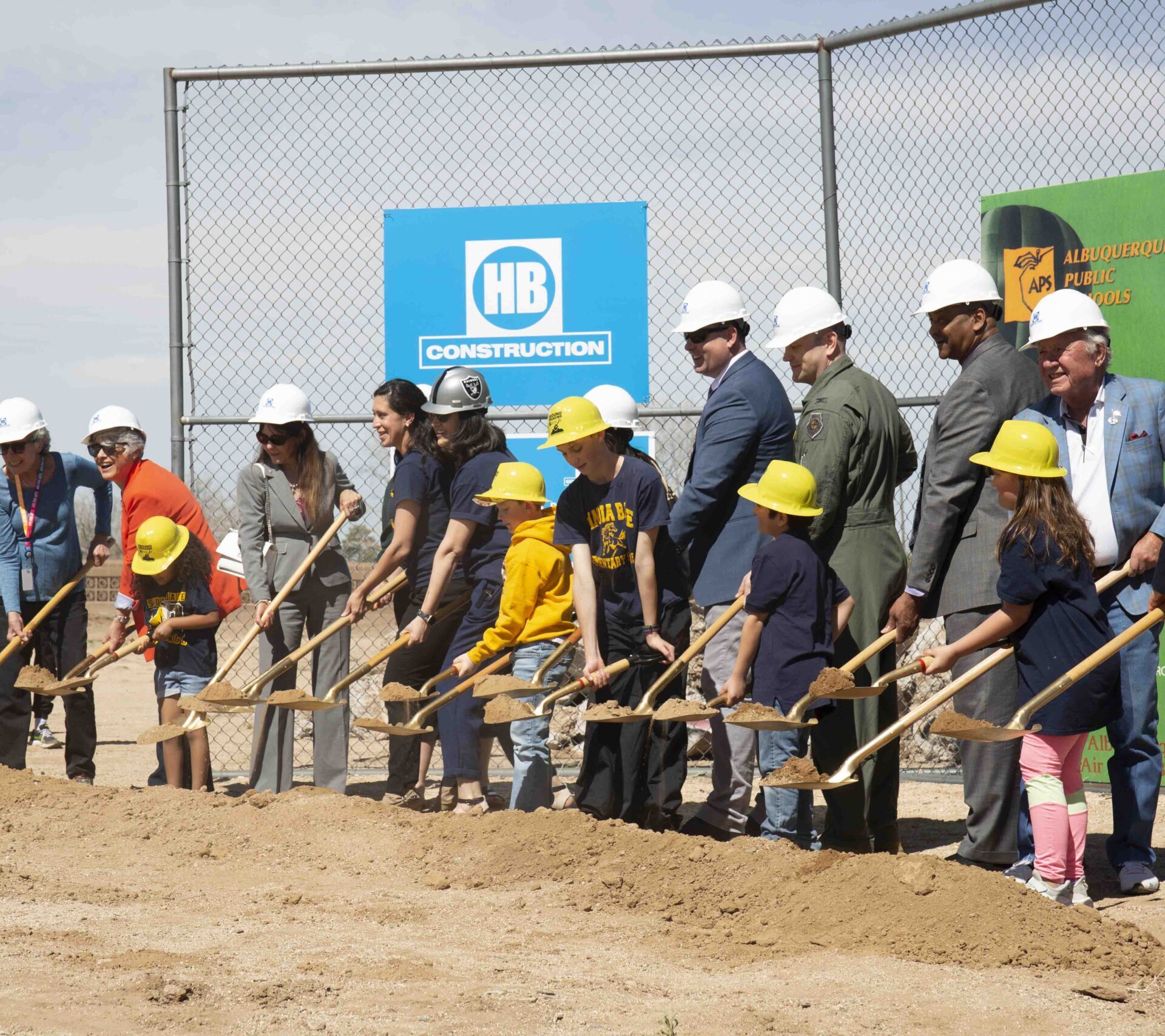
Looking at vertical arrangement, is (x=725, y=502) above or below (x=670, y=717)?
above

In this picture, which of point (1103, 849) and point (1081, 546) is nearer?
point (1081, 546)

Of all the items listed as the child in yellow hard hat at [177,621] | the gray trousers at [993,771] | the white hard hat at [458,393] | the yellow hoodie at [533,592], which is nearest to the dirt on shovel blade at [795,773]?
the gray trousers at [993,771]

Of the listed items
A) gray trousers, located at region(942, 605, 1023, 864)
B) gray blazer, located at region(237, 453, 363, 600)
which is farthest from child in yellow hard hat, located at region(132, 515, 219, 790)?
gray trousers, located at region(942, 605, 1023, 864)

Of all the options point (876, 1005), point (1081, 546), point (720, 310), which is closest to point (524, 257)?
point (720, 310)

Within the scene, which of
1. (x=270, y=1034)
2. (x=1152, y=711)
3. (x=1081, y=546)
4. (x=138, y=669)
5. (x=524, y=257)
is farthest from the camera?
(x=138, y=669)

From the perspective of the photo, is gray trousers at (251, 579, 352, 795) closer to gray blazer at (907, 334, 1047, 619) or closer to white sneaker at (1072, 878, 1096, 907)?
gray blazer at (907, 334, 1047, 619)

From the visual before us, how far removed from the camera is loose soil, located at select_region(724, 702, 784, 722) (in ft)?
15.3

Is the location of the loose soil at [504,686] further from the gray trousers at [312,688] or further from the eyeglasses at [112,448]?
the eyeglasses at [112,448]

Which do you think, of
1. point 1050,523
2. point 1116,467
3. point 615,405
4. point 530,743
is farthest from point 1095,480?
point 530,743

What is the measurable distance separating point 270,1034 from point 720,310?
3.48m

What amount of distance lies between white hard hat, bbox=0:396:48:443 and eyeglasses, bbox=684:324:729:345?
350cm

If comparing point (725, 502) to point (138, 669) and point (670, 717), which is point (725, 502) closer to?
point (670, 717)

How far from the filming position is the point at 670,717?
16.8 ft

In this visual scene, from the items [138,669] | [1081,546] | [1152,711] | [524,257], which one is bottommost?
[138,669]
